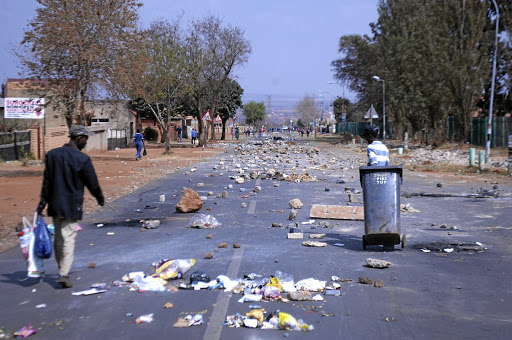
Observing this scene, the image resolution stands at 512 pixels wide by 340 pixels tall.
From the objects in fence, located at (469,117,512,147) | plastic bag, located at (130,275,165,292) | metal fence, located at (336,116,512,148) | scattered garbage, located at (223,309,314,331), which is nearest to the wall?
plastic bag, located at (130,275,165,292)

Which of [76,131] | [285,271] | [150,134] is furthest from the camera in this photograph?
[150,134]

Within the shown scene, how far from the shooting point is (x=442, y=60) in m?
40.5

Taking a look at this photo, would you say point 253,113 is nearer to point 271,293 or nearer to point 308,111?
point 308,111

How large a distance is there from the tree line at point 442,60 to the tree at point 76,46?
22.8 m

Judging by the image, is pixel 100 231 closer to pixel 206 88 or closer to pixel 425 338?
pixel 425 338

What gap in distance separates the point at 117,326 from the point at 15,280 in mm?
2501

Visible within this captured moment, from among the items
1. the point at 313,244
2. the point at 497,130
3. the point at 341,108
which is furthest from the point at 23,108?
the point at 341,108

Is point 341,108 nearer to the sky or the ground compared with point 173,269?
nearer to the sky

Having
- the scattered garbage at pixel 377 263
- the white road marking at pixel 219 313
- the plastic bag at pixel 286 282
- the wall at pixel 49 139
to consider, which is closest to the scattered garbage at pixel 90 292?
the white road marking at pixel 219 313

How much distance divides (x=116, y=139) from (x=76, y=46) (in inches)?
1052

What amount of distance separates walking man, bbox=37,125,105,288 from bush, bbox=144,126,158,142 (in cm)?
5910

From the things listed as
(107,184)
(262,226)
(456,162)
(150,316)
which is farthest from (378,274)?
(456,162)

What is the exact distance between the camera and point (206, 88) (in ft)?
200

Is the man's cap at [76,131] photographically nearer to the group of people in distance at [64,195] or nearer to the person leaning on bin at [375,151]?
the group of people in distance at [64,195]
